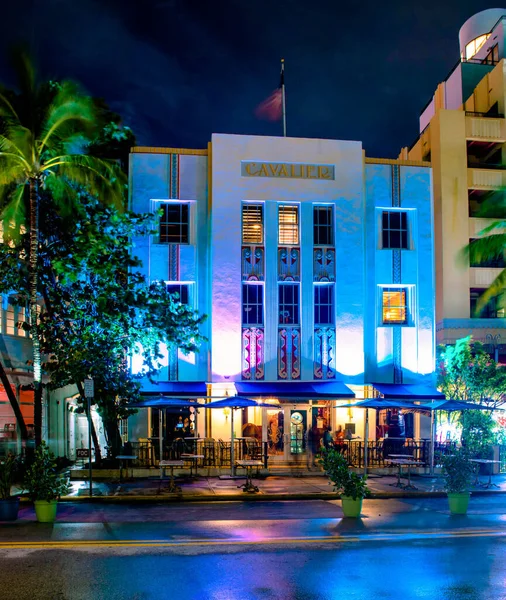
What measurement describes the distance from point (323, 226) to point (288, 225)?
1.41 meters

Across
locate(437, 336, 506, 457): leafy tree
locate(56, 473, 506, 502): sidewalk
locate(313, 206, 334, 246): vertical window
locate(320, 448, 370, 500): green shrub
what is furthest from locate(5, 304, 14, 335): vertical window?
locate(437, 336, 506, 457): leafy tree

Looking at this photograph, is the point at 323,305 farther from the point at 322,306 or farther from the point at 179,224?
the point at 179,224

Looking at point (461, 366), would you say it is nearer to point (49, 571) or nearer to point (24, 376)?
point (24, 376)

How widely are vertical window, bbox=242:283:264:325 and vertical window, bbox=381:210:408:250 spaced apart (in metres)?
5.82

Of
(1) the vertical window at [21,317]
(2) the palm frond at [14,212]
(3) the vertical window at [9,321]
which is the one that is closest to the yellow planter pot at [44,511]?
(2) the palm frond at [14,212]

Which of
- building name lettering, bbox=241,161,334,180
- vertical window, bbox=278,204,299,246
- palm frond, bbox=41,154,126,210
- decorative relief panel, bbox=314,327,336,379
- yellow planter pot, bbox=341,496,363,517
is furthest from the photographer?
vertical window, bbox=278,204,299,246

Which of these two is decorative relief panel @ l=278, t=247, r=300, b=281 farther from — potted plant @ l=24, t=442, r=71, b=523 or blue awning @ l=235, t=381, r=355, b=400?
potted plant @ l=24, t=442, r=71, b=523

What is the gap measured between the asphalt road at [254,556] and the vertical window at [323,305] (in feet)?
39.3

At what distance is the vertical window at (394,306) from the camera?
29625mm

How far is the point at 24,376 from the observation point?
85.9 ft

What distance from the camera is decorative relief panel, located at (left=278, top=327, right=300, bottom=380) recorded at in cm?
2806

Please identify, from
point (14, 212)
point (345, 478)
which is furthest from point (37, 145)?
point (345, 478)

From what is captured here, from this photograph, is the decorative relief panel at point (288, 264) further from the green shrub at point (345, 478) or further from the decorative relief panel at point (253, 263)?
the green shrub at point (345, 478)

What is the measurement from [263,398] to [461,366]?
7718 mm
